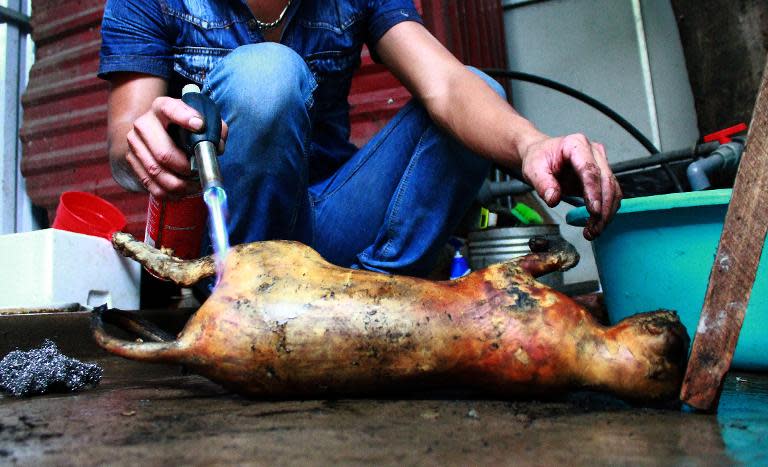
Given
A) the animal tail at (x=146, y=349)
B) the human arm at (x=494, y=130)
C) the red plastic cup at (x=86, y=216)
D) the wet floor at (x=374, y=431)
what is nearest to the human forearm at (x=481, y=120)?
the human arm at (x=494, y=130)

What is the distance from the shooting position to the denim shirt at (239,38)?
5.59ft

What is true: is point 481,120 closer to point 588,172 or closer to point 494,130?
point 494,130

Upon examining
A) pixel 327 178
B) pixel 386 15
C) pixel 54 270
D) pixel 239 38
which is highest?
pixel 386 15

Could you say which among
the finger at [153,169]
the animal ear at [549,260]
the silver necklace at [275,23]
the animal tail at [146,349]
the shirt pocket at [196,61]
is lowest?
the animal tail at [146,349]

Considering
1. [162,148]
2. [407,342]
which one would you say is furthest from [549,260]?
[162,148]

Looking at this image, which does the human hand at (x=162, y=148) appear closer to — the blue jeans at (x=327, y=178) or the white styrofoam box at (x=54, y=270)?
the blue jeans at (x=327, y=178)

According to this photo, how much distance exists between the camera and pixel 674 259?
1507mm

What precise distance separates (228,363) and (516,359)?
1.61 feet

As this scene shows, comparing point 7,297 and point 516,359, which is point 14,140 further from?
point 516,359

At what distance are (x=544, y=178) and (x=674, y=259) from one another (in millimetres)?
551

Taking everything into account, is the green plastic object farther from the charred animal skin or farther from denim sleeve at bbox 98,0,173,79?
the charred animal skin

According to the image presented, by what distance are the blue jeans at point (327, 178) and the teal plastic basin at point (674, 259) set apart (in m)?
0.44

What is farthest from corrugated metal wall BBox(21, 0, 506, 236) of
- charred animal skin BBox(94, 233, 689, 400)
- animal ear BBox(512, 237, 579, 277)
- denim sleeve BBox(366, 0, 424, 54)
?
charred animal skin BBox(94, 233, 689, 400)

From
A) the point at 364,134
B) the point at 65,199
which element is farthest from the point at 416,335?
the point at 364,134
